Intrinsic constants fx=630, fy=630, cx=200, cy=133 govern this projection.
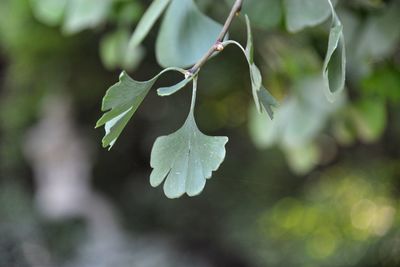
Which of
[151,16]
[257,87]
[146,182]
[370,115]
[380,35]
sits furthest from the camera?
[146,182]

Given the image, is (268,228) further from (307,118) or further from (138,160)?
(307,118)

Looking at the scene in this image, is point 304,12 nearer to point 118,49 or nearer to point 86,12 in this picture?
point 86,12

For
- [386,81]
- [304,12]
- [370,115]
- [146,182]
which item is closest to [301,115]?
[370,115]

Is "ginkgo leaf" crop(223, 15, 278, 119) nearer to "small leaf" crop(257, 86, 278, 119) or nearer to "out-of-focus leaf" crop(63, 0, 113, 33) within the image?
"small leaf" crop(257, 86, 278, 119)

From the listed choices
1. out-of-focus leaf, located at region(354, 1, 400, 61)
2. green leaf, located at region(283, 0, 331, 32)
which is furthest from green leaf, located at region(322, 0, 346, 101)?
out-of-focus leaf, located at region(354, 1, 400, 61)

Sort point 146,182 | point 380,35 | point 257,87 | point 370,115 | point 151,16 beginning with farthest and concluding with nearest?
1. point 146,182
2. point 370,115
3. point 380,35
4. point 151,16
5. point 257,87

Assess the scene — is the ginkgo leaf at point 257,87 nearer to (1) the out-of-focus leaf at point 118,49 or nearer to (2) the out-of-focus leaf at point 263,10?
(2) the out-of-focus leaf at point 263,10
